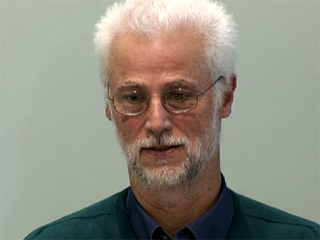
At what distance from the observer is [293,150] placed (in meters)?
1.67

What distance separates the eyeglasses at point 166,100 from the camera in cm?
120

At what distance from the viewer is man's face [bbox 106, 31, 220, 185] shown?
1188mm

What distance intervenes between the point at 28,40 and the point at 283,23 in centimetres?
82

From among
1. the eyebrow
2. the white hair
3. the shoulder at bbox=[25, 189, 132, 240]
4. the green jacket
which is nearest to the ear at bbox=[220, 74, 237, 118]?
the white hair

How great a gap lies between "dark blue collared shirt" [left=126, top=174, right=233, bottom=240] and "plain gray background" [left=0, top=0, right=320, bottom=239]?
0.37m

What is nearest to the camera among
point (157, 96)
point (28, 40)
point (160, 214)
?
point (157, 96)

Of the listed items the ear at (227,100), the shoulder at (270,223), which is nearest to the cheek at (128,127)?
the ear at (227,100)

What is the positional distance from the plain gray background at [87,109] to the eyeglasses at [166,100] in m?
0.44

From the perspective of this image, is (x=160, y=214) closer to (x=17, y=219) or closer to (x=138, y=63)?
(x=138, y=63)

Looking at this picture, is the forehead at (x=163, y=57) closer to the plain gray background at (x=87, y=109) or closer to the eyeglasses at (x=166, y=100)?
the eyeglasses at (x=166, y=100)

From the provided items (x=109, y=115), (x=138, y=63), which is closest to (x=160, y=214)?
(x=109, y=115)

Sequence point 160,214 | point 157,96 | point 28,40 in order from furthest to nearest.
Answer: point 28,40
point 160,214
point 157,96

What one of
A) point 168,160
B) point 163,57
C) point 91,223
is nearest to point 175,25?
point 163,57

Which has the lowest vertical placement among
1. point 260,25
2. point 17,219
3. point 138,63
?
point 17,219
